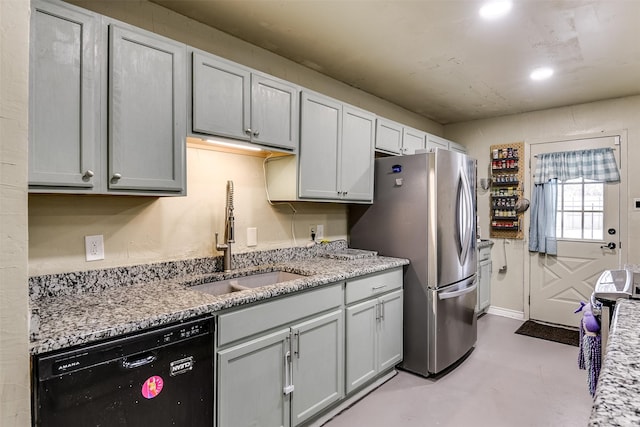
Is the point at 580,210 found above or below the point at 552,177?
below

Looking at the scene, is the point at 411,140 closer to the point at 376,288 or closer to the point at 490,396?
the point at 376,288

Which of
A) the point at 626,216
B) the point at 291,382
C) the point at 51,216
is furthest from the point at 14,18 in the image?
the point at 626,216

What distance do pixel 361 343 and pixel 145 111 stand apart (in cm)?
194

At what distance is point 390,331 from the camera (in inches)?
107

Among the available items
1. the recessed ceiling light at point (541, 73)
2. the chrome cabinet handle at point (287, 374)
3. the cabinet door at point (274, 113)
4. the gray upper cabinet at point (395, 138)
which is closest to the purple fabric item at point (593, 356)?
the chrome cabinet handle at point (287, 374)

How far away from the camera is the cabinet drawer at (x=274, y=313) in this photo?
1.63 metres

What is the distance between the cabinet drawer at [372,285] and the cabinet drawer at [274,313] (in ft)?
0.38

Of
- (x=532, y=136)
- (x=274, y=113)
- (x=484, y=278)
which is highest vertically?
(x=532, y=136)

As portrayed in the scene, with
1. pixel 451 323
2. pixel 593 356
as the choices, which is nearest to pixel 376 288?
pixel 451 323

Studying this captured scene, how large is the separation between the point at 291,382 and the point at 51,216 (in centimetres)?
146

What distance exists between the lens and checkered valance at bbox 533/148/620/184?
372 cm

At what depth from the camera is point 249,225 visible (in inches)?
101

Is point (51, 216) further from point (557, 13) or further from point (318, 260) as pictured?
point (557, 13)

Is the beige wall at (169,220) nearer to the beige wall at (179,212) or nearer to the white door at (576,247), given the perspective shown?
the beige wall at (179,212)
